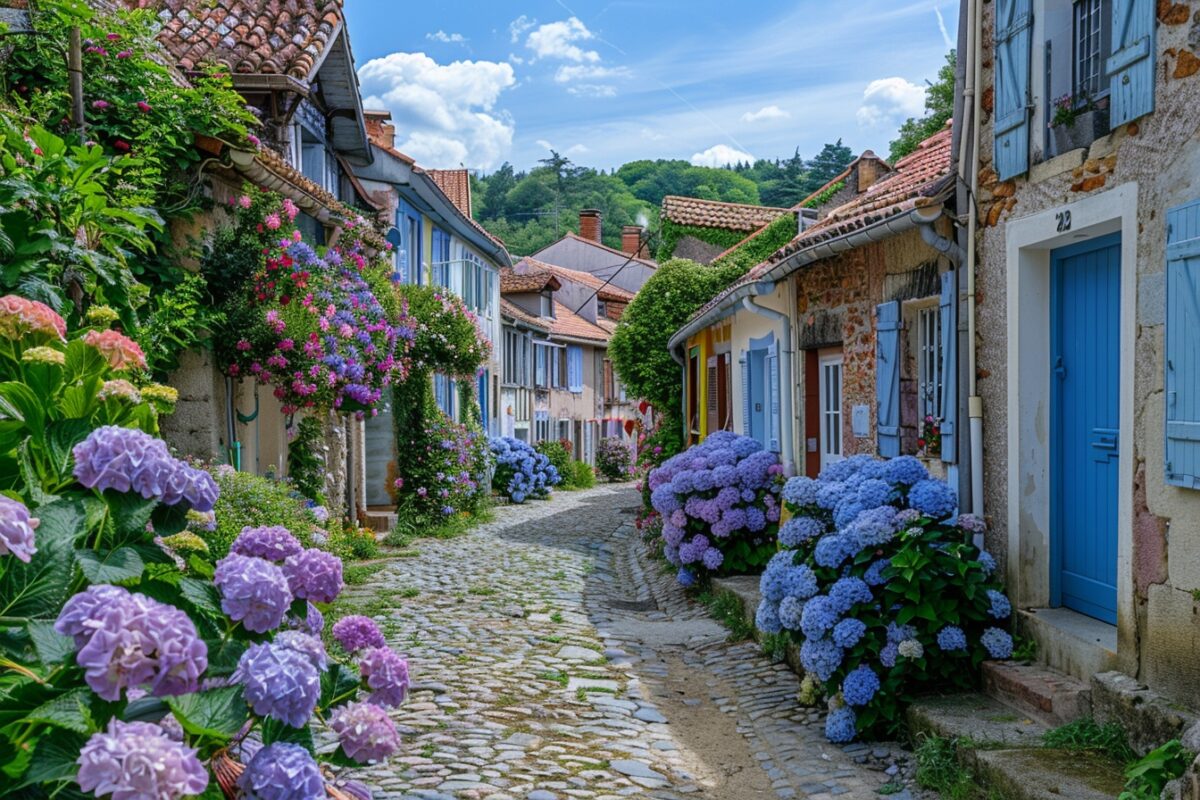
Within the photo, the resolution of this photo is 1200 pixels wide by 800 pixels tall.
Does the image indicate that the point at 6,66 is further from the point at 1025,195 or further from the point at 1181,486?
the point at 1181,486

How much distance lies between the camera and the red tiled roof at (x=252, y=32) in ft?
34.2

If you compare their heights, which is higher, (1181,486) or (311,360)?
(311,360)

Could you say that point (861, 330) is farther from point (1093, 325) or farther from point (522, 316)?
point (522, 316)

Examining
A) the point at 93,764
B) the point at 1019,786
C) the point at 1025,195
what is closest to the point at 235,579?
the point at 93,764

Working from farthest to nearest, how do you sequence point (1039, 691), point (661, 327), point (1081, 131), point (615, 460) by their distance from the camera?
point (615, 460) → point (661, 327) → point (1081, 131) → point (1039, 691)

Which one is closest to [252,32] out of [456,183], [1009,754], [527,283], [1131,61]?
[1131,61]

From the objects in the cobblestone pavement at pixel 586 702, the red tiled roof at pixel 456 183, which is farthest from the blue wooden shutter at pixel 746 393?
the red tiled roof at pixel 456 183

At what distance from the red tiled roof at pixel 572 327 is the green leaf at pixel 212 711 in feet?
97.6

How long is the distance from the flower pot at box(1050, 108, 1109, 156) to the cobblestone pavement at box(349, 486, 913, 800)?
310 cm

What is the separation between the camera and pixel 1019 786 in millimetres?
4238

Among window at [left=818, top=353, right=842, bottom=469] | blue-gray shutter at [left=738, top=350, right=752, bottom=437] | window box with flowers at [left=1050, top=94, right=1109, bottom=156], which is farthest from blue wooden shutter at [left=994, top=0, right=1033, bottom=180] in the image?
blue-gray shutter at [left=738, top=350, right=752, bottom=437]

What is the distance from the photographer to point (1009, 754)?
4613mm

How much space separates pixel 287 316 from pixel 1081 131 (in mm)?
5956

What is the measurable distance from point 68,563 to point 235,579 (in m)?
0.30
